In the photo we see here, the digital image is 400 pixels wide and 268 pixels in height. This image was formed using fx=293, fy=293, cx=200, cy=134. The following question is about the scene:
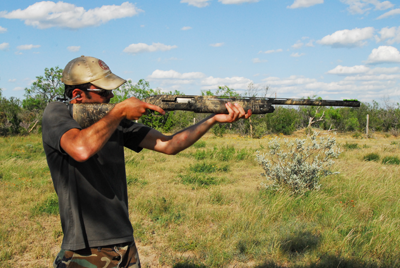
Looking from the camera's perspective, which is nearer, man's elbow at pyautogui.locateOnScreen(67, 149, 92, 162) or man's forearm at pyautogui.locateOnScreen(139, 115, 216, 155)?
man's elbow at pyautogui.locateOnScreen(67, 149, 92, 162)

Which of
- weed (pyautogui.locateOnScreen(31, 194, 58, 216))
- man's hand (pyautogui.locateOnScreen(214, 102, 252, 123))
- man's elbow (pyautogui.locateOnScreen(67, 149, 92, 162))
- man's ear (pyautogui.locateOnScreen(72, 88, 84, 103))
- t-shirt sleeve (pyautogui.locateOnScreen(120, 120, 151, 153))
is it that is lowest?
weed (pyautogui.locateOnScreen(31, 194, 58, 216))

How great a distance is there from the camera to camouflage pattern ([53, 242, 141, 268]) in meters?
1.90

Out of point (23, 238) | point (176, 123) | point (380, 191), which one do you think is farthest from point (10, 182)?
point (176, 123)

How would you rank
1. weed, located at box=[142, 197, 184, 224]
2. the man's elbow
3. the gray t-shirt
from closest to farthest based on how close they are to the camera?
1. the man's elbow
2. the gray t-shirt
3. weed, located at box=[142, 197, 184, 224]

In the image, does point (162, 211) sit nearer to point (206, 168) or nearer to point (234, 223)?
point (234, 223)

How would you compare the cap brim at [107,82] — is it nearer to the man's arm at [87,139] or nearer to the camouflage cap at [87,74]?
the camouflage cap at [87,74]

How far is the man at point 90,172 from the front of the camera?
1.80m

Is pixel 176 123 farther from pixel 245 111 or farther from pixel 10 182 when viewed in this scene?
pixel 245 111

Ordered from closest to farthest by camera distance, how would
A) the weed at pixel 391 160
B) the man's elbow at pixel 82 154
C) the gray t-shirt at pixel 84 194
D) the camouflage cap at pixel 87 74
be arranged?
1. the man's elbow at pixel 82 154
2. the gray t-shirt at pixel 84 194
3. the camouflage cap at pixel 87 74
4. the weed at pixel 391 160

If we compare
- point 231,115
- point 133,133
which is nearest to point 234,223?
point 231,115

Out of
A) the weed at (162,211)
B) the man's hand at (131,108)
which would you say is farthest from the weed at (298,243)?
the man's hand at (131,108)

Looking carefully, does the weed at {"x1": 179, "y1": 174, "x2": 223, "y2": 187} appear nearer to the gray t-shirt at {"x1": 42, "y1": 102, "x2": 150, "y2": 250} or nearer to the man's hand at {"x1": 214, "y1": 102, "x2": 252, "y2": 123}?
the man's hand at {"x1": 214, "y1": 102, "x2": 252, "y2": 123}

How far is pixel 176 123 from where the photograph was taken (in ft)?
82.0

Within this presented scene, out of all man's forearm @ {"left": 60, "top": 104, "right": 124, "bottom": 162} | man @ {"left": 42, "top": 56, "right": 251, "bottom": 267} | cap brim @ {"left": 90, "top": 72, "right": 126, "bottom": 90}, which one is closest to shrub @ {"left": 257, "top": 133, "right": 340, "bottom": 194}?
man @ {"left": 42, "top": 56, "right": 251, "bottom": 267}
